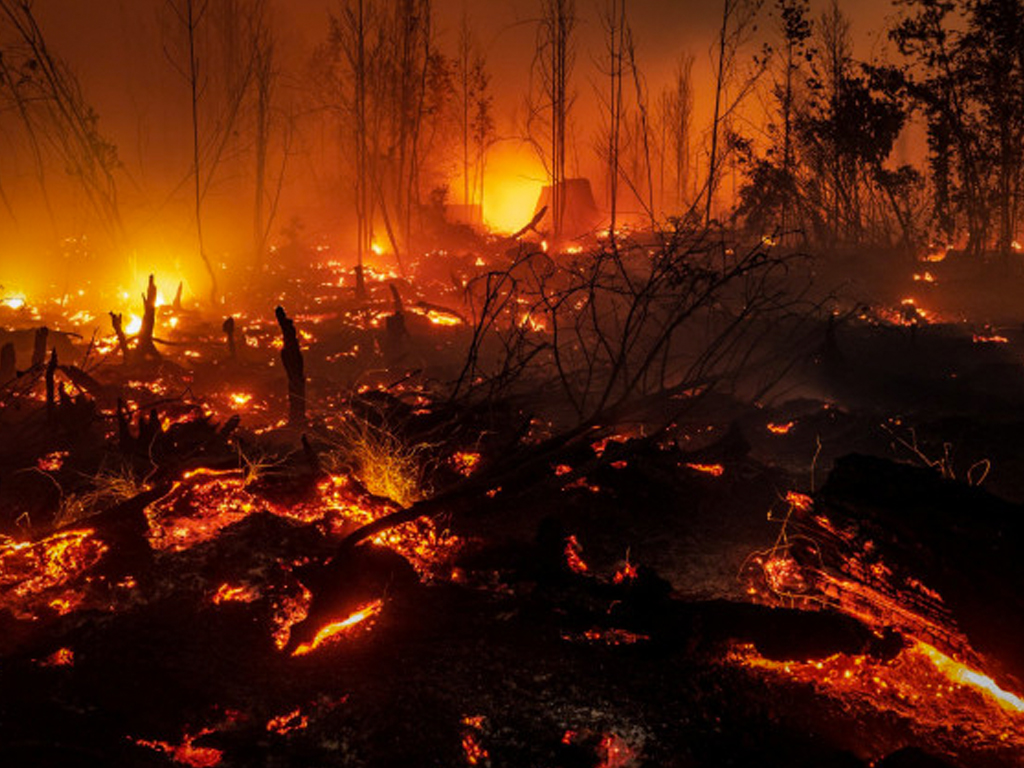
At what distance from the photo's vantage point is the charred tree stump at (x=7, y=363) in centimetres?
905

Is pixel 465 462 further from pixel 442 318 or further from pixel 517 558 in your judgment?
pixel 442 318

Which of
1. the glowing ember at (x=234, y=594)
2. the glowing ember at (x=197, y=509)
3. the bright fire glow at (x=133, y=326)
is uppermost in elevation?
the bright fire glow at (x=133, y=326)

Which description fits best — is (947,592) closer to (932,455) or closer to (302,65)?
(932,455)

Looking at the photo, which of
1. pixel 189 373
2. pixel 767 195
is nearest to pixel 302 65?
pixel 767 195

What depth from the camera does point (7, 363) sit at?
919 centimetres

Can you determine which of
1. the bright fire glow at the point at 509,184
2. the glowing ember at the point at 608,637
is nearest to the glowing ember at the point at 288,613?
the glowing ember at the point at 608,637

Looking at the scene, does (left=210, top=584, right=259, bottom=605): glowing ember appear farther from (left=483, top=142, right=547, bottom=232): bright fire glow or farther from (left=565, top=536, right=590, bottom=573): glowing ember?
(left=483, top=142, right=547, bottom=232): bright fire glow

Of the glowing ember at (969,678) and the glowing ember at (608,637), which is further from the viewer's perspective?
the glowing ember at (608,637)

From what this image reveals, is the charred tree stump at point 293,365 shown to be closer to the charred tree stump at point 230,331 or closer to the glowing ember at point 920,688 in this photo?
the charred tree stump at point 230,331

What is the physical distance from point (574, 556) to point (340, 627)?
1690 mm

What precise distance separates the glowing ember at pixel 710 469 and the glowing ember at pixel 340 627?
133 inches

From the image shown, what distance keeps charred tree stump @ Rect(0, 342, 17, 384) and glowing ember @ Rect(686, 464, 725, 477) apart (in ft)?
29.9

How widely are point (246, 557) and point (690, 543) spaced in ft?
10.9

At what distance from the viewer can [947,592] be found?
2746 millimetres
